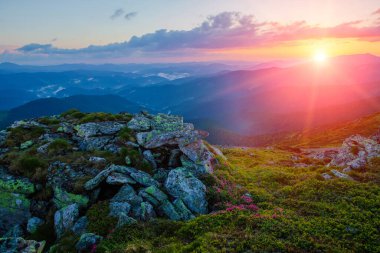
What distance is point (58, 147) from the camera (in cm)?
2848

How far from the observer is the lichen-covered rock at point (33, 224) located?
19344mm

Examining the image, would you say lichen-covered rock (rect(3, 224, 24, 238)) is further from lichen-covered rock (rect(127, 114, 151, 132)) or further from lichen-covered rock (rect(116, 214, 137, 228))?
lichen-covered rock (rect(127, 114, 151, 132))

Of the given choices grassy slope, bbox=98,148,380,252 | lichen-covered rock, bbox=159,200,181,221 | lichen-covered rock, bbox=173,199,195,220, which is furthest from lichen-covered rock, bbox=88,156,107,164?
grassy slope, bbox=98,148,380,252

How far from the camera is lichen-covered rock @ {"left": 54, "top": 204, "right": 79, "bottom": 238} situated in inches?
723

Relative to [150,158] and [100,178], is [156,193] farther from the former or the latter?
[150,158]

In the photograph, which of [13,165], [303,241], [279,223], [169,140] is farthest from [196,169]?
[13,165]

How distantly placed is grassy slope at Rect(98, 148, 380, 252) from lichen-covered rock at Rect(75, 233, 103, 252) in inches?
24.7

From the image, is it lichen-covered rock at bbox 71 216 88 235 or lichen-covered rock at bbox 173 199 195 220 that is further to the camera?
lichen-covered rock at bbox 173 199 195 220

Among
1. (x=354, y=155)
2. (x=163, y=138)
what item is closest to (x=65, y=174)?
(x=163, y=138)

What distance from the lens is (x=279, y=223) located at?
58.2 feet

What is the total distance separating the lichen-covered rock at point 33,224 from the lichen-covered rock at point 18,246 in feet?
11.0

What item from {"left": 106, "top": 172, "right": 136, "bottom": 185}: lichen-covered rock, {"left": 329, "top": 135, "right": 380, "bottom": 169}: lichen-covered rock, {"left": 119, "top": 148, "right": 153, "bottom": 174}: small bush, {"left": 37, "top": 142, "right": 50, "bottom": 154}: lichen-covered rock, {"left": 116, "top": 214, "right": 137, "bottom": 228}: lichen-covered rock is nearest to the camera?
{"left": 116, "top": 214, "right": 137, "bottom": 228}: lichen-covered rock

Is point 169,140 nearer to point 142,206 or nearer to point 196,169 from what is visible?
point 196,169

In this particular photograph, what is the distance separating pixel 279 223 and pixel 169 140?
1480 cm
